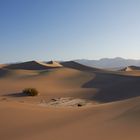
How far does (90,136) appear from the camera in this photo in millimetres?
7758

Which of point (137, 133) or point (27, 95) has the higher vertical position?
point (137, 133)

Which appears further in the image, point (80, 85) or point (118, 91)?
point (80, 85)

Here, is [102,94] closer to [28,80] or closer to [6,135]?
[28,80]

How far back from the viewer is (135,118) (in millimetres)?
8898

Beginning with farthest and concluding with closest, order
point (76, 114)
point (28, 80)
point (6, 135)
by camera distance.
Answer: point (28, 80)
point (76, 114)
point (6, 135)

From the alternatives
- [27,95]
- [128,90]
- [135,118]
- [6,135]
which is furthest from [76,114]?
[128,90]

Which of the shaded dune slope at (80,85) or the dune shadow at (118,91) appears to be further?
the shaded dune slope at (80,85)

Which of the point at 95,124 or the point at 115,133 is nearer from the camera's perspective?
the point at 115,133

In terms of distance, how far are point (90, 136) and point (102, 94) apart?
1844 centimetres

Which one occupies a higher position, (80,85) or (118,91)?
(118,91)

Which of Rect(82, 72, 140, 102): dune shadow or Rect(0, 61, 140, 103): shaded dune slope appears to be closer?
Rect(82, 72, 140, 102): dune shadow

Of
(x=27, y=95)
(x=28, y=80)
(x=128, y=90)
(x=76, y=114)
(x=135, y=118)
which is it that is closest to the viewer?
(x=135, y=118)

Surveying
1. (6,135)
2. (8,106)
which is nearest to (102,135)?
(6,135)

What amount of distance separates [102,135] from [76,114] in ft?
10.0
